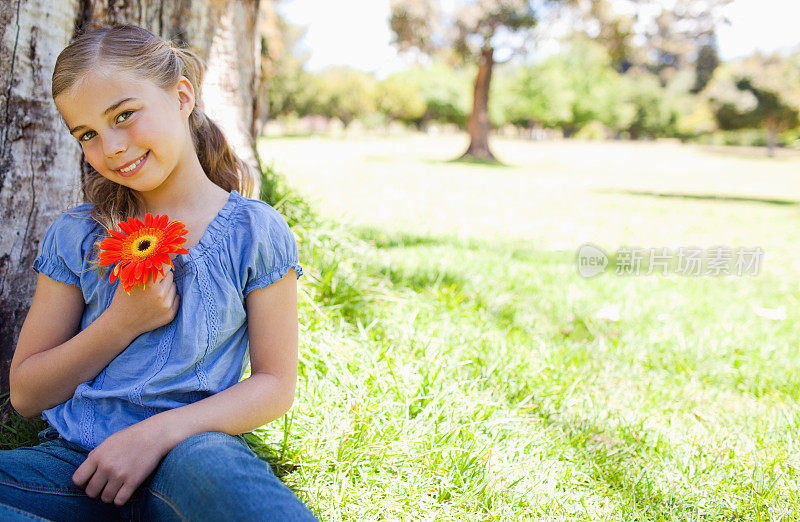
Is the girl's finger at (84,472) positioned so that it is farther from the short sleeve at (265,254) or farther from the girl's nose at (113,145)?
the girl's nose at (113,145)

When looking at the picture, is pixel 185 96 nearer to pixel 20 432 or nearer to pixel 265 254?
pixel 265 254

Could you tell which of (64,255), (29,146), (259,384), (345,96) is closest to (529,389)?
(259,384)

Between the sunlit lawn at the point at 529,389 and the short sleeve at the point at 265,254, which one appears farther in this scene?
the sunlit lawn at the point at 529,389

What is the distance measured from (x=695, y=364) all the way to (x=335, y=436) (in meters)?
1.64

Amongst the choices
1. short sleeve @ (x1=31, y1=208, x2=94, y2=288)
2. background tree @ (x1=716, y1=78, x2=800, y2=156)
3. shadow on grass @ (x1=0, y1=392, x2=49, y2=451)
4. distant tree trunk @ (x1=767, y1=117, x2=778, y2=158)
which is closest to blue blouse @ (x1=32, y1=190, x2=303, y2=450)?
short sleeve @ (x1=31, y1=208, x2=94, y2=288)

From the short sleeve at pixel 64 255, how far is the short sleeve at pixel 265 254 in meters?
0.35

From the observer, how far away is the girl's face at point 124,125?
115cm

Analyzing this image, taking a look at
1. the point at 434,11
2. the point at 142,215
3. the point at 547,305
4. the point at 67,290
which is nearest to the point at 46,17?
the point at 142,215

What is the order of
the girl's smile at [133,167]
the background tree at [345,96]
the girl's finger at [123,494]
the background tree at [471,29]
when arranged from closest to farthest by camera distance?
the girl's finger at [123,494] → the girl's smile at [133,167] → the background tree at [471,29] → the background tree at [345,96]

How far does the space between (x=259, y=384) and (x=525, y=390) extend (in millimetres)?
1109

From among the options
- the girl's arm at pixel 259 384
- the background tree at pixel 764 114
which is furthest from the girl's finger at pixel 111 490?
the background tree at pixel 764 114

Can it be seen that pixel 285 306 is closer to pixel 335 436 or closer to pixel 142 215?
pixel 142 215

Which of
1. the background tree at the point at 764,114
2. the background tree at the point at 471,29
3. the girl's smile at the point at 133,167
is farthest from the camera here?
the background tree at the point at 764,114

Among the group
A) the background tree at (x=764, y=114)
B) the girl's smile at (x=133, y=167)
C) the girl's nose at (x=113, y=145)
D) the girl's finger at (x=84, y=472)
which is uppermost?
the background tree at (x=764, y=114)
